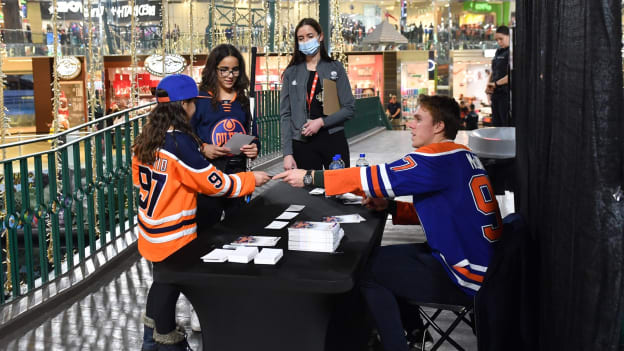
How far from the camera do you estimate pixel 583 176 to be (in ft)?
4.59

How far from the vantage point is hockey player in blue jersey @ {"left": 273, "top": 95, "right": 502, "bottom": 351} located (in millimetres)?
2383

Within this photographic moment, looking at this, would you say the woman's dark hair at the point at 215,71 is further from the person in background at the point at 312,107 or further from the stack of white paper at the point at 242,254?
the stack of white paper at the point at 242,254

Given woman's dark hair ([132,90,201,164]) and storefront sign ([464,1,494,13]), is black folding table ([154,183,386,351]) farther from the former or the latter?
storefront sign ([464,1,494,13])

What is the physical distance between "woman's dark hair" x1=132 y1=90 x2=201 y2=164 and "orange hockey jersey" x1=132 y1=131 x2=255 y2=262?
0.09 ft

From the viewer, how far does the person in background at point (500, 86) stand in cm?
757

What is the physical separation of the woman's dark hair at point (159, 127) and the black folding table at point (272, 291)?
1.40 ft

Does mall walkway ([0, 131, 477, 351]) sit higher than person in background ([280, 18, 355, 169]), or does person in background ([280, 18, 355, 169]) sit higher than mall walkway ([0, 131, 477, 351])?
person in background ([280, 18, 355, 169])

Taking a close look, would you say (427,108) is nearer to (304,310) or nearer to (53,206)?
(304,310)

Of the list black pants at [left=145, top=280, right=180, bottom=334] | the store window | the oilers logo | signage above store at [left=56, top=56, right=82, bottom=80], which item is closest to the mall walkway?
black pants at [left=145, top=280, right=180, bottom=334]

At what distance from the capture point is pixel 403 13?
Result: 79.5 ft

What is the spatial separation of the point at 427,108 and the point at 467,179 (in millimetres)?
369

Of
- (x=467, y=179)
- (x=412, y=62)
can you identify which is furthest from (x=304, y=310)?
(x=412, y=62)

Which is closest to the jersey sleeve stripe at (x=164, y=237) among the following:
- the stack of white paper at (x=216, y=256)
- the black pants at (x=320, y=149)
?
the stack of white paper at (x=216, y=256)

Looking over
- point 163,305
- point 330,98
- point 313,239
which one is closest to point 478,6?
point 330,98
